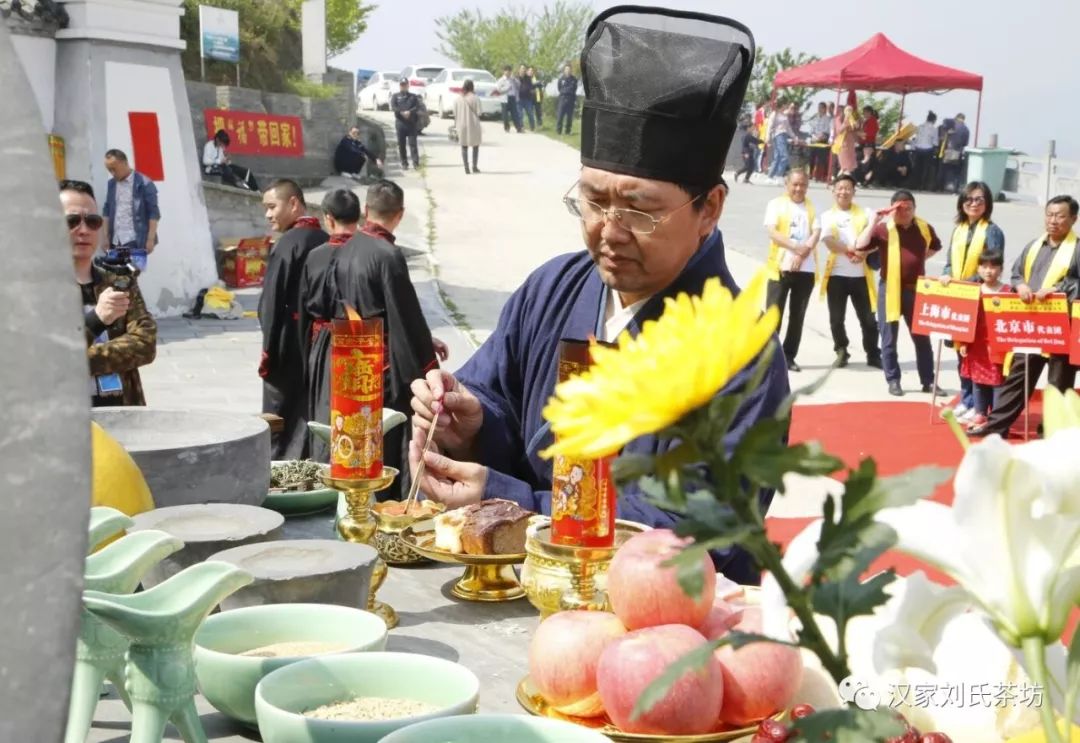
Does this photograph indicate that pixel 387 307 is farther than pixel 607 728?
Yes

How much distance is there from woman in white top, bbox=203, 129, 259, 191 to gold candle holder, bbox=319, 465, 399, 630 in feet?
50.3

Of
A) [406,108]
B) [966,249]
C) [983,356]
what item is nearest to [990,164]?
[406,108]

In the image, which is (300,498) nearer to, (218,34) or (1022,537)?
(1022,537)

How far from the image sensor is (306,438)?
634 centimetres

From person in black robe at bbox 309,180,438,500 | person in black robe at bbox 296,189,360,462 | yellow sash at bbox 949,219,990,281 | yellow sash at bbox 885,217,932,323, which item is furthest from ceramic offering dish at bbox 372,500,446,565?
yellow sash at bbox 885,217,932,323

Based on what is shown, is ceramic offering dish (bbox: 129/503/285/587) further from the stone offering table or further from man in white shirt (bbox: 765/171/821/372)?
man in white shirt (bbox: 765/171/821/372)

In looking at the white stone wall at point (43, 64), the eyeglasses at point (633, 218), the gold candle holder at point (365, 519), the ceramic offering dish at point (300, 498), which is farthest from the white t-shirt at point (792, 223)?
the gold candle holder at point (365, 519)

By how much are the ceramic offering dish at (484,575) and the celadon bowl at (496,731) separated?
2.65ft

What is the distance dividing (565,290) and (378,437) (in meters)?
0.69

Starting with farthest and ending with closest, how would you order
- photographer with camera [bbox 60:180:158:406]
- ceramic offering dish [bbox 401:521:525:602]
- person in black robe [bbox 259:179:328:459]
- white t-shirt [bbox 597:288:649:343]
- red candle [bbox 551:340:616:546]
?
person in black robe [bbox 259:179:328:459], photographer with camera [bbox 60:180:158:406], white t-shirt [bbox 597:288:649:343], ceramic offering dish [bbox 401:521:525:602], red candle [bbox 551:340:616:546]

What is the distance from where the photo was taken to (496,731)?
1.40m

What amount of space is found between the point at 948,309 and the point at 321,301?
545 centimetres

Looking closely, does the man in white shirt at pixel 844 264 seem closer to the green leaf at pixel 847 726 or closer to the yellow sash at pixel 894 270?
the yellow sash at pixel 894 270

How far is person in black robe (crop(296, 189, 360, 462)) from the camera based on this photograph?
6.38m
